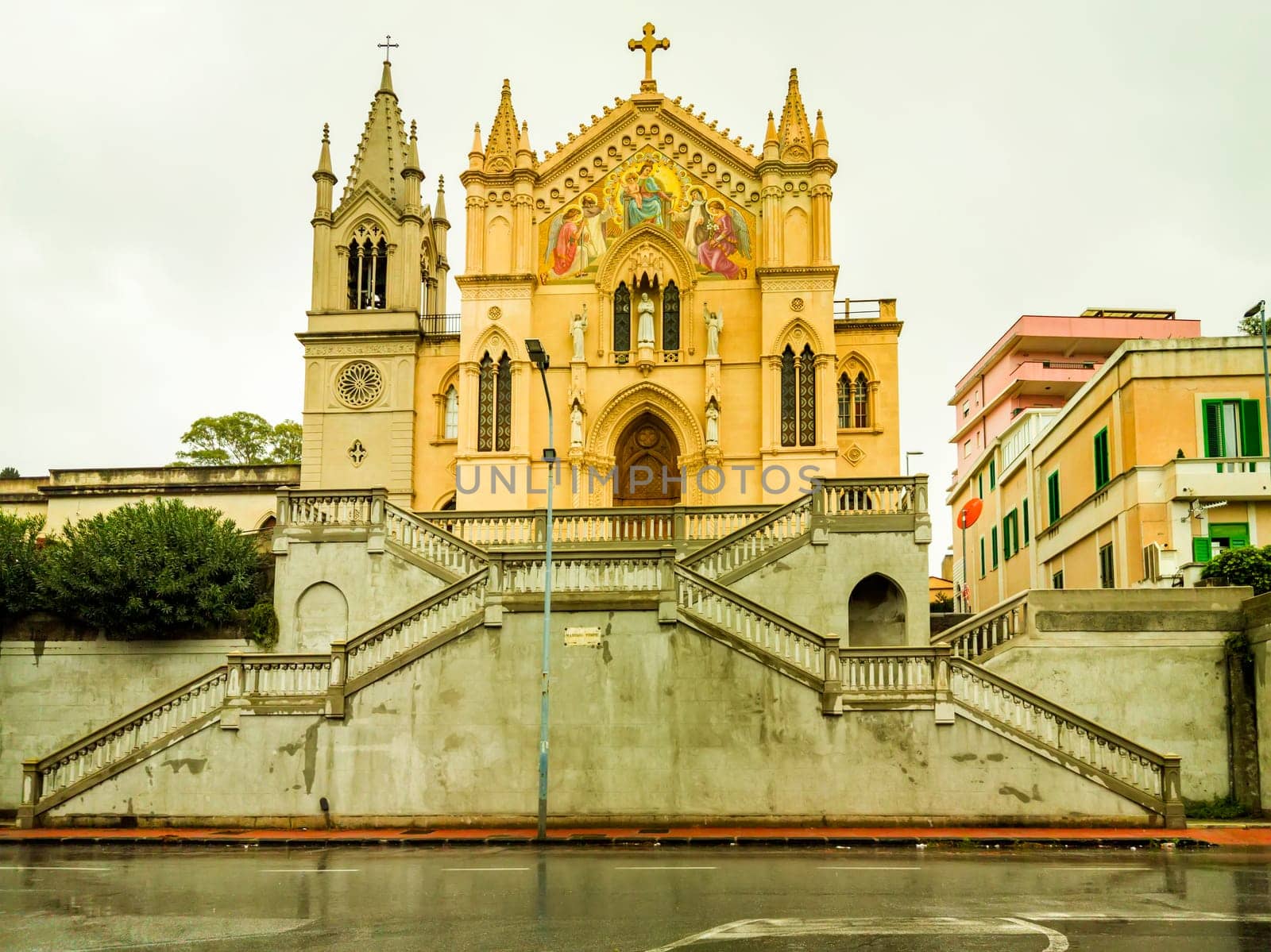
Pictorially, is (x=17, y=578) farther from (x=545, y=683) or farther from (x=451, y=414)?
(x=451, y=414)

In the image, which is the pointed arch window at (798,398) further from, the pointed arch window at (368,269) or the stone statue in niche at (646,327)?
the pointed arch window at (368,269)

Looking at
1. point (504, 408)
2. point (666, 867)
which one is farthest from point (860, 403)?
point (666, 867)

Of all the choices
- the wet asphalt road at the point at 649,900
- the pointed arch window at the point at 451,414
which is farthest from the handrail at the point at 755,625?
the pointed arch window at the point at 451,414

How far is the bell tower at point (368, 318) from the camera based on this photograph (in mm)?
42031

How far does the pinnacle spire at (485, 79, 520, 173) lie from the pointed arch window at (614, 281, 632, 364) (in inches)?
212

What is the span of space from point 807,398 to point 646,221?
305 inches

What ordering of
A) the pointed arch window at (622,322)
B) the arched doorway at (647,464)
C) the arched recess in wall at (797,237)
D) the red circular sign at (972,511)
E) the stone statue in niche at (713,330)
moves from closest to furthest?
the stone statue in niche at (713,330)
the arched recess in wall at (797,237)
the arched doorway at (647,464)
the pointed arch window at (622,322)
the red circular sign at (972,511)

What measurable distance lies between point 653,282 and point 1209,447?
17.2m

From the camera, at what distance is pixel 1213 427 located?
102ft

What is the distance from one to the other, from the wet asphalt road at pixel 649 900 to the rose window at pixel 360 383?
2483cm

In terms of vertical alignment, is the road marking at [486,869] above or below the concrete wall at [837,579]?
below

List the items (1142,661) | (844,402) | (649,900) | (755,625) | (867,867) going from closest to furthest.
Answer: (649,900) < (867,867) < (755,625) < (1142,661) < (844,402)

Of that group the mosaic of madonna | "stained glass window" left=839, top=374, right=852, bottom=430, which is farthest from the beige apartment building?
the mosaic of madonna

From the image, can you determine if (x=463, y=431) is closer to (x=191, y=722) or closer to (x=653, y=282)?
(x=653, y=282)
